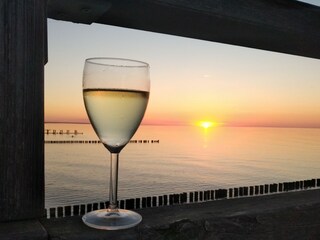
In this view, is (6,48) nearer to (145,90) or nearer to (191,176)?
(145,90)

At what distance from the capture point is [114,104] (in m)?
1.22

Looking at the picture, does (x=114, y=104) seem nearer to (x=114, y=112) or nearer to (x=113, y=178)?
(x=114, y=112)

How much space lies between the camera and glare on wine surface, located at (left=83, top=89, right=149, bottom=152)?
1.22m

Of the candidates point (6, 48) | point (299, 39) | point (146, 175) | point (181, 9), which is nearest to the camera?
point (6, 48)

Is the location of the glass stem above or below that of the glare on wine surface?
below

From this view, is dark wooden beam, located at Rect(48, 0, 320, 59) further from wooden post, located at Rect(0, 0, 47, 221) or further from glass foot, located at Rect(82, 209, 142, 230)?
glass foot, located at Rect(82, 209, 142, 230)

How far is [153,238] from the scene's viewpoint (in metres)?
1.30

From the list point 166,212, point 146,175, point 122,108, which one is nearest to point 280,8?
point 122,108

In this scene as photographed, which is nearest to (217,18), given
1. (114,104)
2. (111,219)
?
(114,104)

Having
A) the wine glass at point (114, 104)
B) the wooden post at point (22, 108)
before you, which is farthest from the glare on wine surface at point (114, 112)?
the wooden post at point (22, 108)

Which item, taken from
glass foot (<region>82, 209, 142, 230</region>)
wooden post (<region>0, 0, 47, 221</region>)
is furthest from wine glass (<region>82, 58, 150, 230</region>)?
wooden post (<region>0, 0, 47, 221</region>)

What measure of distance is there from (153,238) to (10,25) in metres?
0.88

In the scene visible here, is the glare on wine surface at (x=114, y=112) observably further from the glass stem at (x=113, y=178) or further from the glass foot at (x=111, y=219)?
the glass foot at (x=111, y=219)

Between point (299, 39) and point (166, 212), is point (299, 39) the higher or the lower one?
the higher one
